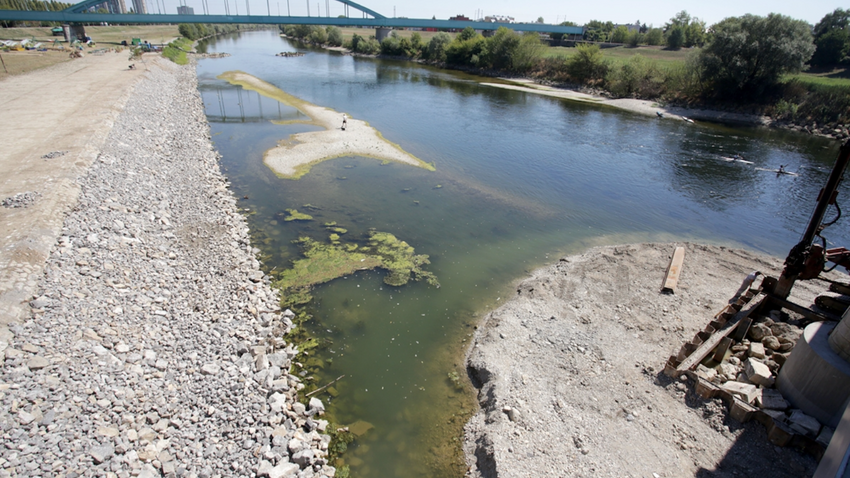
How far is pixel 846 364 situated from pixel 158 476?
45.3 ft

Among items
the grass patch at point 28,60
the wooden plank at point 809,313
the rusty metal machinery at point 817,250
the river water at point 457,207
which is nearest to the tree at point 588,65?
the river water at point 457,207

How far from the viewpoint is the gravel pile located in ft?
25.0

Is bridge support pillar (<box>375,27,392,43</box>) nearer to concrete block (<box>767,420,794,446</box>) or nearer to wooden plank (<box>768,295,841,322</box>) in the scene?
wooden plank (<box>768,295,841,322</box>)

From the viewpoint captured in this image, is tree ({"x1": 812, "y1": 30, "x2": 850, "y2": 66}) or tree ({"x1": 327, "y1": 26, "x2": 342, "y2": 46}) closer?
tree ({"x1": 812, "y1": 30, "x2": 850, "y2": 66})

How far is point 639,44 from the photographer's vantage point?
10956cm

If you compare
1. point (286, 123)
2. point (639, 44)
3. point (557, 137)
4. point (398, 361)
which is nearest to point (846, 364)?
point (398, 361)

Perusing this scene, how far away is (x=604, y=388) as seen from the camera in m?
10.1

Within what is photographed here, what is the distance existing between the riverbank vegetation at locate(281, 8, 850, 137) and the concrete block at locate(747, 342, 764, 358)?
4837 centimetres

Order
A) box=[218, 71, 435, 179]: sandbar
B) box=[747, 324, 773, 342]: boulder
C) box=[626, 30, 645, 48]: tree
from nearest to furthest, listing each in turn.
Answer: box=[747, 324, 773, 342]: boulder, box=[218, 71, 435, 179]: sandbar, box=[626, 30, 645, 48]: tree

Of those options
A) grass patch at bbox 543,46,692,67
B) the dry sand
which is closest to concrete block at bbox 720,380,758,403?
the dry sand

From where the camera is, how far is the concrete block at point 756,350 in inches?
405

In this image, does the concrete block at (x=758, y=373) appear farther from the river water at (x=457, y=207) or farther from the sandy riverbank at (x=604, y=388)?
the river water at (x=457, y=207)

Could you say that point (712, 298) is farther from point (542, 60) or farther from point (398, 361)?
point (542, 60)

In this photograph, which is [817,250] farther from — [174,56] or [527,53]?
[174,56]
